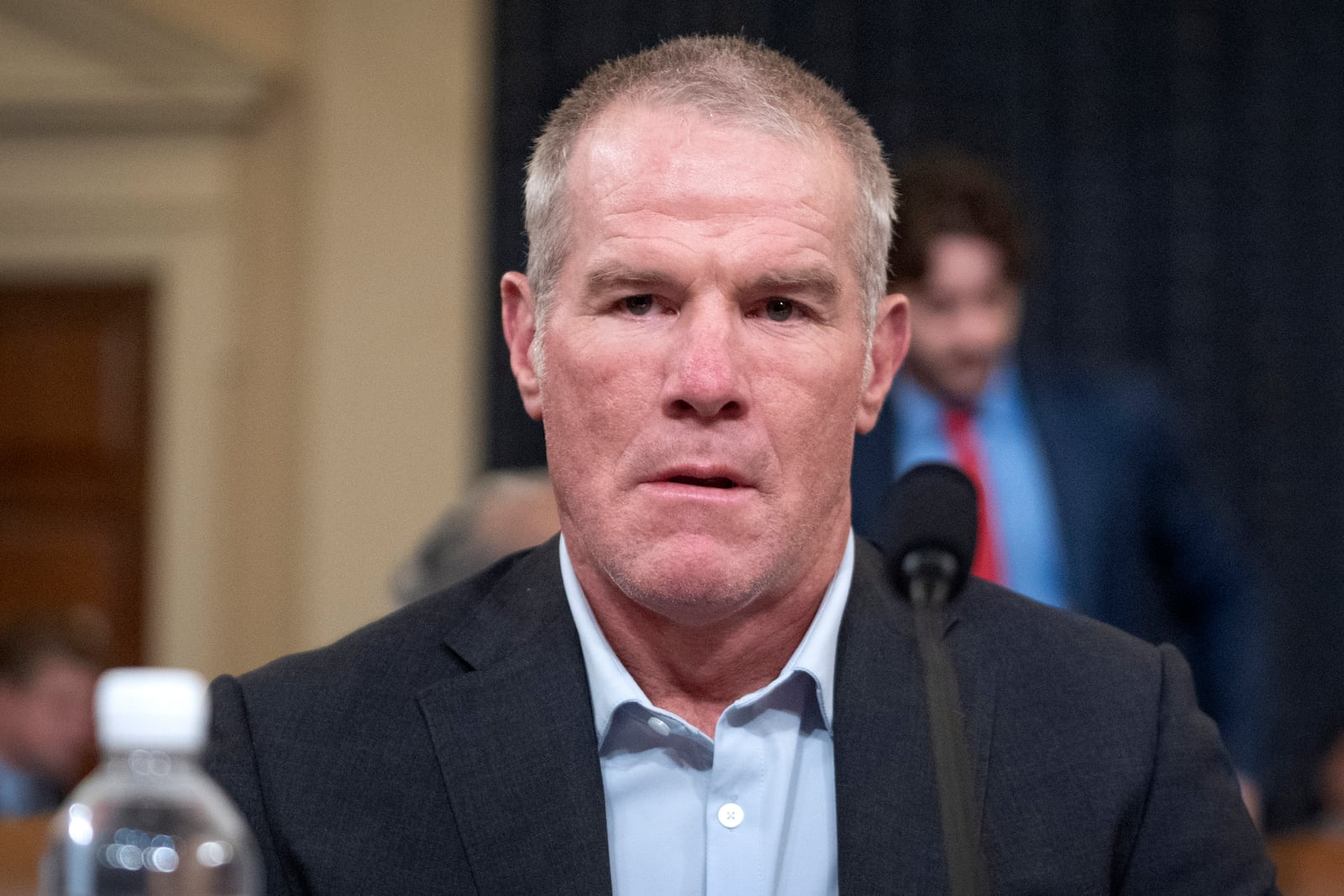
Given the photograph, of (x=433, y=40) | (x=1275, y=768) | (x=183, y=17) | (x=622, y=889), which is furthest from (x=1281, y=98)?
(x=622, y=889)

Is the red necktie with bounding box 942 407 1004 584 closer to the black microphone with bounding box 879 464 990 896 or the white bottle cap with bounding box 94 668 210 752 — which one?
the black microphone with bounding box 879 464 990 896

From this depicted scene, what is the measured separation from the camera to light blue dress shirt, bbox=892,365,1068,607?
2.26 metres

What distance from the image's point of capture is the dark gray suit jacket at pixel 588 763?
126 centimetres

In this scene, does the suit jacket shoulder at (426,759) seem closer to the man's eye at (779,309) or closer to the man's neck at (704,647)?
the man's neck at (704,647)

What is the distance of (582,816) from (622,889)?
0.08m

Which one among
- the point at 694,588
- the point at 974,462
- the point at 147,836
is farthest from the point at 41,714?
the point at 147,836

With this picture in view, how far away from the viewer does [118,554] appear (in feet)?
15.6

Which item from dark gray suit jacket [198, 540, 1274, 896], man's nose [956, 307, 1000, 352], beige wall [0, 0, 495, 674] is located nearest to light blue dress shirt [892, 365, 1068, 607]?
man's nose [956, 307, 1000, 352]

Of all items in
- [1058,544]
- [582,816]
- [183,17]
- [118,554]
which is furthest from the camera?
[118,554]

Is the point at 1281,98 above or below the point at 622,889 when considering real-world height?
above

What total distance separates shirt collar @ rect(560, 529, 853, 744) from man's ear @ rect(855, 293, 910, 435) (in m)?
0.14

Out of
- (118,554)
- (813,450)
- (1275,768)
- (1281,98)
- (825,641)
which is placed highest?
(1281,98)

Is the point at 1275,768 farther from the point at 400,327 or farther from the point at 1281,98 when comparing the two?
the point at 400,327

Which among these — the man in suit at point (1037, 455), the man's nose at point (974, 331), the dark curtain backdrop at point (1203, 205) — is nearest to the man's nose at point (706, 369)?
the man in suit at point (1037, 455)
